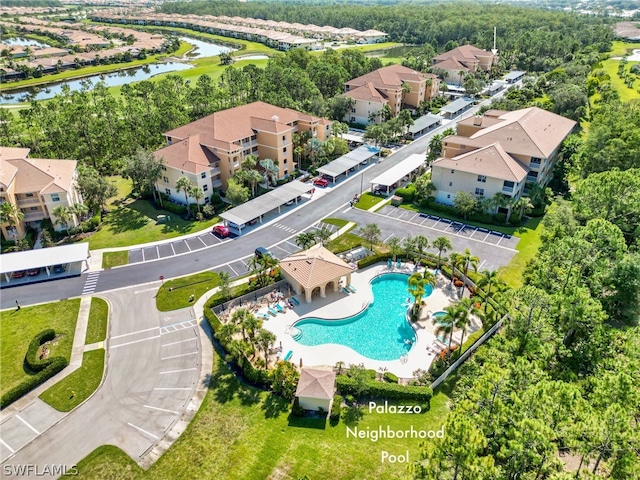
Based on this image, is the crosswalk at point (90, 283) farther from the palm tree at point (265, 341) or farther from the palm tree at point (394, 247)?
the palm tree at point (394, 247)

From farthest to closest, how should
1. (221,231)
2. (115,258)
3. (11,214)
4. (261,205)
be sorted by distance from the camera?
(261,205) → (221,231) → (11,214) → (115,258)

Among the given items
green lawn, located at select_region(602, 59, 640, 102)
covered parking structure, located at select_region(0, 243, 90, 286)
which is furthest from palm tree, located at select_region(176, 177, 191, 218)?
green lawn, located at select_region(602, 59, 640, 102)

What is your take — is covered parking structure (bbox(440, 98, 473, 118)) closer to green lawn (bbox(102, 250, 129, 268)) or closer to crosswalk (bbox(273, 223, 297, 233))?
crosswalk (bbox(273, 223, 297, 233))

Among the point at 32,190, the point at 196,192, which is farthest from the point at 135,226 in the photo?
the point at 32,190

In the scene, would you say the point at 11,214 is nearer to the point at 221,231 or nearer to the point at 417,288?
the point at 221,231

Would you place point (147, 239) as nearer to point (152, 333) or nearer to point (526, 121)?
point (152, 333)
